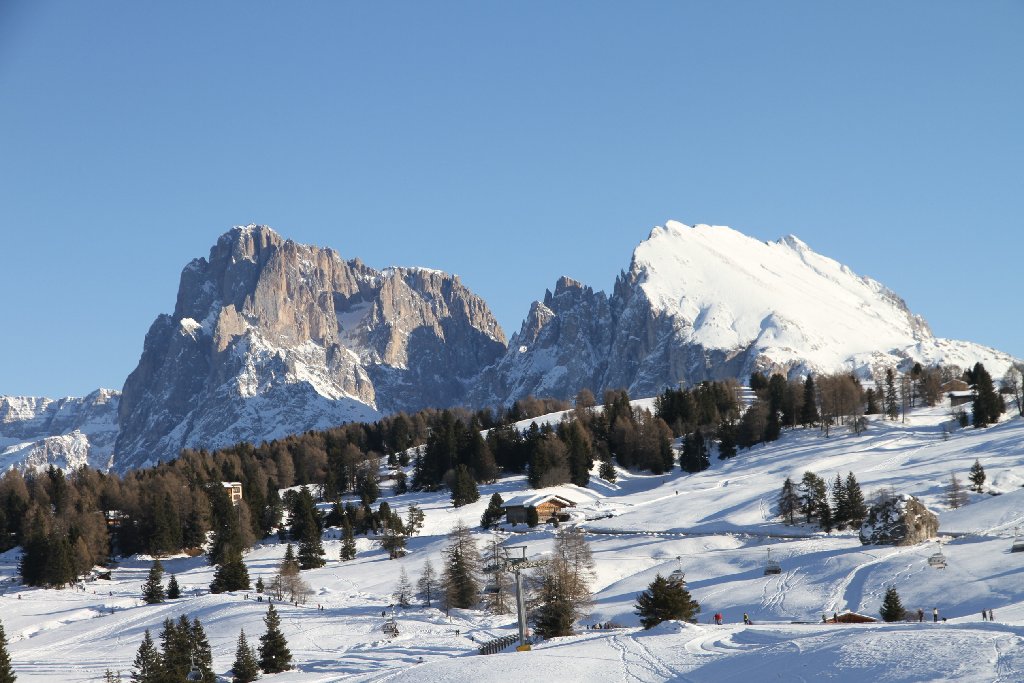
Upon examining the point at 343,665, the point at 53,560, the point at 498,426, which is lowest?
the point at 343,665

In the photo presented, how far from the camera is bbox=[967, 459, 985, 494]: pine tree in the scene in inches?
3659

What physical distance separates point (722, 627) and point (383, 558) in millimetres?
53714

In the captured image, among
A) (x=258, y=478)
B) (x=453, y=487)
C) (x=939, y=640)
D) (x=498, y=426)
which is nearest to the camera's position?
(x=939, y=640)

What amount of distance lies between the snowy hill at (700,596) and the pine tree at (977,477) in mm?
926

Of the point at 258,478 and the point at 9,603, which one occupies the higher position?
the point at 258,478

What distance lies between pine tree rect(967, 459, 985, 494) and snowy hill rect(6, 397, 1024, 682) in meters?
0.93

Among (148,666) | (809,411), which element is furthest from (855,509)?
(809,411)

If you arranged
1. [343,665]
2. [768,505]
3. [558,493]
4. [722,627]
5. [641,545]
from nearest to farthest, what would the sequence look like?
1. [722,627]
2. [343,665]
3. [641,545]
4. [768,505]
5. [558,493]

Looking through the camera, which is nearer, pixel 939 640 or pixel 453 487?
pixel 939 640

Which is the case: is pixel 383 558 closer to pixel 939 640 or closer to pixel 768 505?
pixel 768 505

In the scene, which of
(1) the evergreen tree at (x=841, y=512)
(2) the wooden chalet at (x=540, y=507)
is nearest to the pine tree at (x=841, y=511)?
(1) the evergreen tree at (x=841, y=512)

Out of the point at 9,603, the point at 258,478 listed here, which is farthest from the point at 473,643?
the point at 258,478

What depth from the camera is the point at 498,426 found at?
544 feet

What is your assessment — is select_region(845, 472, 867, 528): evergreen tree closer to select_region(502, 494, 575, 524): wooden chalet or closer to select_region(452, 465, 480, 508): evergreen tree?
select_region(502, 494, 575, 524): wooden chalet
